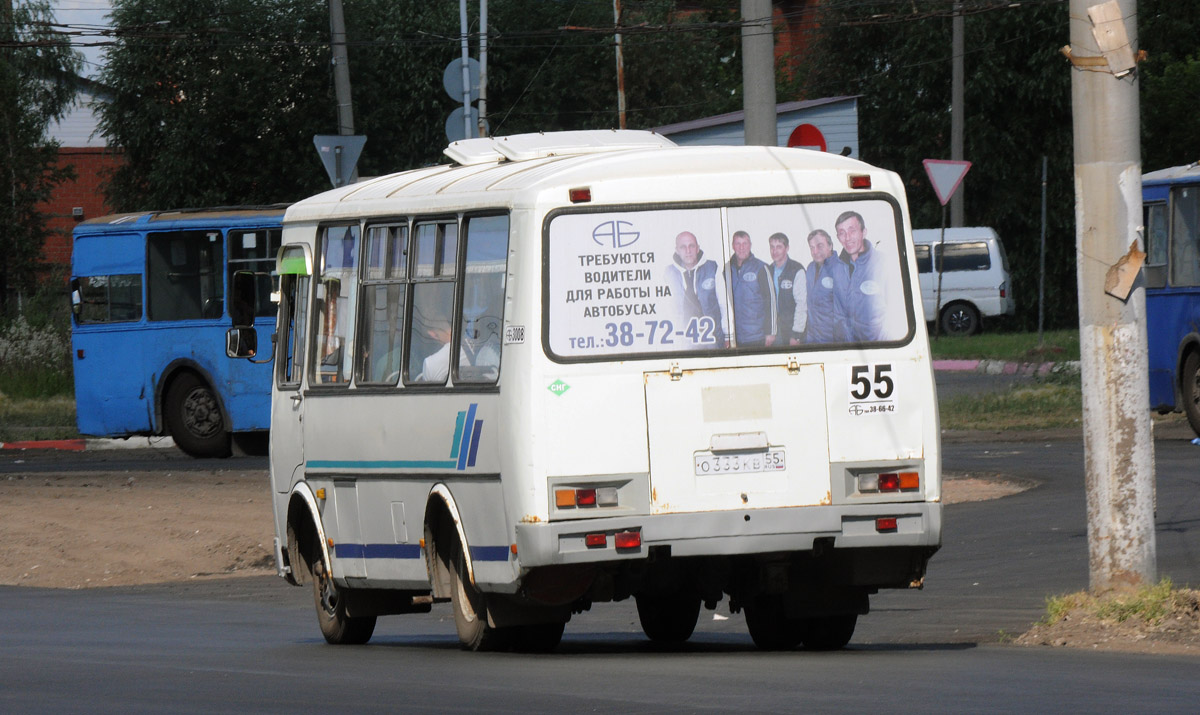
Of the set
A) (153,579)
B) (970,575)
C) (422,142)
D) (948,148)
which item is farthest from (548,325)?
(422,142)

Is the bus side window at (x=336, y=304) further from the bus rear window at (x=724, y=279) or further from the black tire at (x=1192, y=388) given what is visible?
the black tire at (x=1192, y=388)

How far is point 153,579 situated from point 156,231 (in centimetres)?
988

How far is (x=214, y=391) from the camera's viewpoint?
83.9 ft

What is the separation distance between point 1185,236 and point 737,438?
14.9 metres

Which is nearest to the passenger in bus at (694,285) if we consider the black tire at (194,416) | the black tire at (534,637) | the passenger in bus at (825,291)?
the passenger in bus at (825,291)

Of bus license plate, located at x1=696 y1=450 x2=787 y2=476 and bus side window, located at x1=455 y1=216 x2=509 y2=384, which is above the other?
bus side window, located at x1=455 y1=216 x2=509 y2=384

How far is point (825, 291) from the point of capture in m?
10.1

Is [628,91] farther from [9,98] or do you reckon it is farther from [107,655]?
[107,655]

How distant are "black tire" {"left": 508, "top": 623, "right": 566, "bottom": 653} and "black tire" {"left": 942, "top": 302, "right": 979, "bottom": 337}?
123 ft

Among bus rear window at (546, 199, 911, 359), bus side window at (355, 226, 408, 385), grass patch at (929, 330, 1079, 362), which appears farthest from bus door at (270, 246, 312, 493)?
grass patch at (929, 330, 1079, 362)

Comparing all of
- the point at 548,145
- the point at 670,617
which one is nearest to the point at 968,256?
the point at 670,617

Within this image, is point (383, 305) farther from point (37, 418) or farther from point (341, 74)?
point (37, 418)

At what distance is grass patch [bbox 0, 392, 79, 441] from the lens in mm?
30547

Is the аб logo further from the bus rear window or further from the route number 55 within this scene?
the route number 55
